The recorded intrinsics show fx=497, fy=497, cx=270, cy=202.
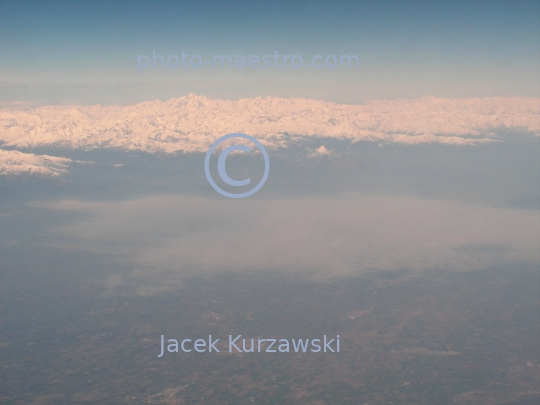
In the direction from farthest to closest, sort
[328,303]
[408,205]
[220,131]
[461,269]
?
[220,131], [408,205], [461,269], [328,303]

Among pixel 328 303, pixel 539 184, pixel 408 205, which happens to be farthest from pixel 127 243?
pixel 539 184

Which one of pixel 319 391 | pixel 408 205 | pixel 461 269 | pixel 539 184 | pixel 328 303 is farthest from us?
pixel 539 184

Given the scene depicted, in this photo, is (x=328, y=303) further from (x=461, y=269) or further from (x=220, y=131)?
(x=220, y=131)

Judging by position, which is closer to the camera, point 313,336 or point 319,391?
point 319,391

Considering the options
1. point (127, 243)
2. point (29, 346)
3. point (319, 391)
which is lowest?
point (319, 391)

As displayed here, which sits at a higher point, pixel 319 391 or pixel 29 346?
pixel 29 346

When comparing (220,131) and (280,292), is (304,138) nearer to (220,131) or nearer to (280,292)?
(220,131)
